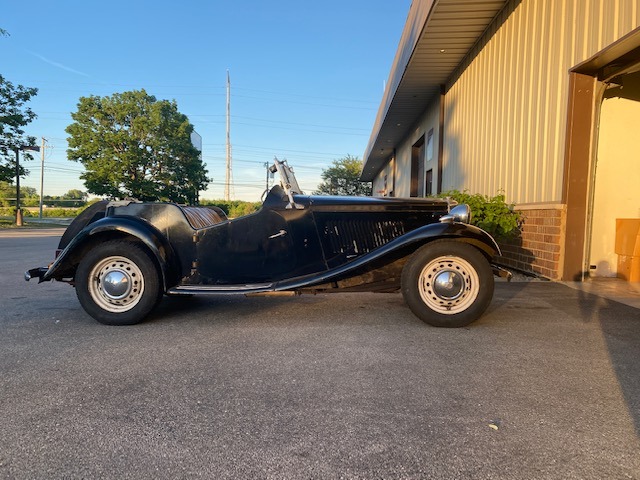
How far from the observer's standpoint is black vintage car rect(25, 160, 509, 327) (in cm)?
344

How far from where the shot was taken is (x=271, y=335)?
3.29 meters

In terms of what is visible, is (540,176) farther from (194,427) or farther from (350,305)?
(194,427)

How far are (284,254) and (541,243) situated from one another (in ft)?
13.3

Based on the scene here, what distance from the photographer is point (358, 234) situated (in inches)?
153

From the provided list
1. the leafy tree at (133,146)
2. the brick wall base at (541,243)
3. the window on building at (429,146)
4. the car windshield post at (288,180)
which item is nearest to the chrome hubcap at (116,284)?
the car windshield post at (288,180)

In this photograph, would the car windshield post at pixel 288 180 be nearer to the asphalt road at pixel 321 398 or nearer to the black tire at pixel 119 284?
the asphalt road at pixel 321 398

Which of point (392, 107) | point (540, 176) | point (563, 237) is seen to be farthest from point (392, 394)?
point (392, 107)

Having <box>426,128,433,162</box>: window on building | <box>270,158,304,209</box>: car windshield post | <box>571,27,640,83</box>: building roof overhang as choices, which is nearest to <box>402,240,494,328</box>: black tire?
<box>270,158,304,209</box>: car windshield post

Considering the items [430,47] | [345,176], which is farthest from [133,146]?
[430,47]

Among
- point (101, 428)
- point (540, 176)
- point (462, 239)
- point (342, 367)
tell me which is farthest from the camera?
point (540, 176)

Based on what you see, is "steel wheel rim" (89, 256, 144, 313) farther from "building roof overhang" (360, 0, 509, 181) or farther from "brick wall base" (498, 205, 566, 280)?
"building roof overhang" (360, 0, 509, 181)

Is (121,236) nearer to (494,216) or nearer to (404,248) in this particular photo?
(404,248)

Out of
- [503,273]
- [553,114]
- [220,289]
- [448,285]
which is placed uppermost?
[553,114]

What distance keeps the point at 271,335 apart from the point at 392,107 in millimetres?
11555
